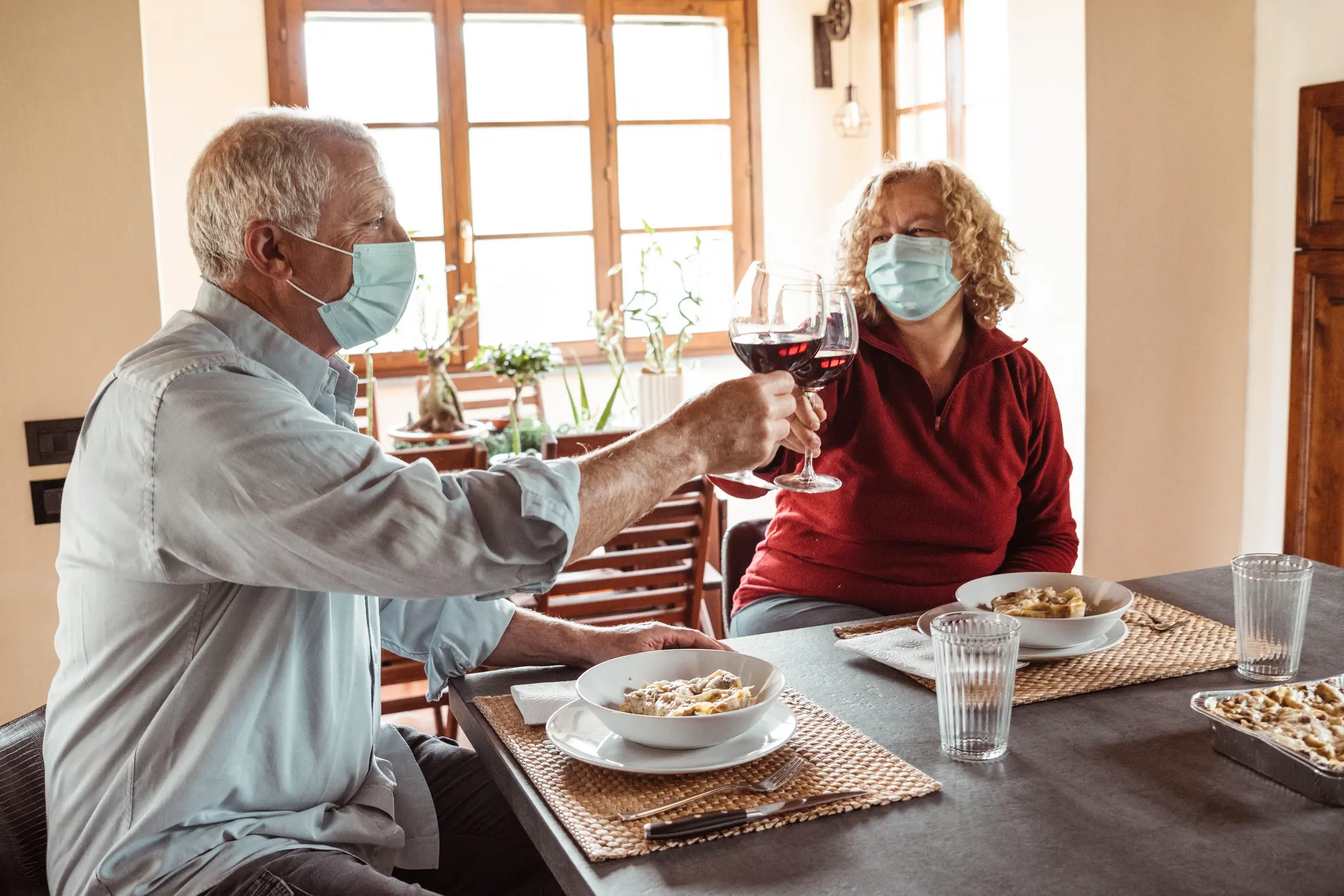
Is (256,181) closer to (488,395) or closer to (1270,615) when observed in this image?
(1270,615)

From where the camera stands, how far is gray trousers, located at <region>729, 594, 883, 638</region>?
1.85 m

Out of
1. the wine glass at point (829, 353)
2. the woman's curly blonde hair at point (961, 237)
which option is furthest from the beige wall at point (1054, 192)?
the wine glass at point (829, 353)

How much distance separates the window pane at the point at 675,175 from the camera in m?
4.95

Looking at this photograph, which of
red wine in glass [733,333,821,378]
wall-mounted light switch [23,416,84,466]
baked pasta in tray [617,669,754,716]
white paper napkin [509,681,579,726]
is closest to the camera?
baked pasta in tray [617,669,754,716]

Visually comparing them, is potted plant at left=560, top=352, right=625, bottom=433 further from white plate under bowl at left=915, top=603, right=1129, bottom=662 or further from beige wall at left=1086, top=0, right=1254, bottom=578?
white plate under bowl at left=915, top=603, right=1129, bottom=662

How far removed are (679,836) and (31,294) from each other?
172 centimetres

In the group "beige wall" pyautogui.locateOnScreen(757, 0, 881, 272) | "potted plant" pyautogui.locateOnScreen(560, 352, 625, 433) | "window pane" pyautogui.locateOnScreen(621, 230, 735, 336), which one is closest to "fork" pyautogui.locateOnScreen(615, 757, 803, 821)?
"potted plant" pyautogui.locateOnScreen(560, 352, 625, 433)

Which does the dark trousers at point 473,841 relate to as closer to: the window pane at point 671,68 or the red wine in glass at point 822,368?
the red wine in glass at point 822,368

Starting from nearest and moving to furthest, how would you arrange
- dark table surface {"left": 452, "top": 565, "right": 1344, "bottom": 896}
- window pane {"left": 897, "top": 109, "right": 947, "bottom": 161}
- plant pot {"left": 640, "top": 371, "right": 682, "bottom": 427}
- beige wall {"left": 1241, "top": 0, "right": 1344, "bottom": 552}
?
dark table surface {"left": 452, "top": 565, "right": 1344, "bottom": 896}
beige wall {"left": 1241, "top": 0, "right": 1344, "bottom": 552}
plant pot {"left": 640, "top": 371, "right": 682, "bottom": 427}
window pane {"left": 897, "top": 109, "right": 947, "bottom": 161}

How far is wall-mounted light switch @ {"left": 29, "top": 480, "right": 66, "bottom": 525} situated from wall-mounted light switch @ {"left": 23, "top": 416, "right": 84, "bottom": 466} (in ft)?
0.12

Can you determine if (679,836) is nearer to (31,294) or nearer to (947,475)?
(947,475)

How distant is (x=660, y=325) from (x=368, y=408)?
3.48 ft

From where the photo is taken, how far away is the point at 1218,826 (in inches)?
37.9

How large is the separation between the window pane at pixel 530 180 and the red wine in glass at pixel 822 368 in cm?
353
